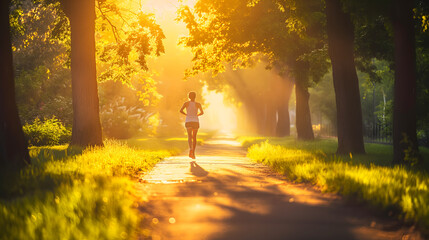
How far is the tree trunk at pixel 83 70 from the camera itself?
568 inches

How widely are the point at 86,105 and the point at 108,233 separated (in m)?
10.6

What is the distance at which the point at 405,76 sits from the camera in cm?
1017

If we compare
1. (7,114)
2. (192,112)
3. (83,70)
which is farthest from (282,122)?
(7,114)

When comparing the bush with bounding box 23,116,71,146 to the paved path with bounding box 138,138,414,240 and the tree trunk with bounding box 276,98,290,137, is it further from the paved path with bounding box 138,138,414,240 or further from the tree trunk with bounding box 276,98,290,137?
the tree trunk with bounding box 276,98,290,137

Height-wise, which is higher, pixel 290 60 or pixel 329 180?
pixel 290 60

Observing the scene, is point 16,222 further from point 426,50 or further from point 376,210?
point 426,50

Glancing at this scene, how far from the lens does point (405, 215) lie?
5.48 m

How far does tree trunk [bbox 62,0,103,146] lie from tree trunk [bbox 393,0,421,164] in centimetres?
934

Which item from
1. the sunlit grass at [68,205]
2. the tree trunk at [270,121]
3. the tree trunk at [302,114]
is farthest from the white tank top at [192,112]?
the tree trunk at [270,121]

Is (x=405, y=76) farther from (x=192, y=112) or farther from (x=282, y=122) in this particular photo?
(x=282, y=122)

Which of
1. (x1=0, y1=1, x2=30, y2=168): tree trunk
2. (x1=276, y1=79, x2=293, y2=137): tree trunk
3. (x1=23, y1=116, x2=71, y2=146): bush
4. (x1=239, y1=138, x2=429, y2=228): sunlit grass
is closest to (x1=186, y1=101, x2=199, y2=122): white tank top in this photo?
(x1=239, y1=138, x2=429, y2=228): sunlit grass

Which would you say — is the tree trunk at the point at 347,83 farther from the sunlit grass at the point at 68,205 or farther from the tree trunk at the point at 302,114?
the tree trunk at the point at 302,114

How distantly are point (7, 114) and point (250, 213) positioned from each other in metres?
5.75

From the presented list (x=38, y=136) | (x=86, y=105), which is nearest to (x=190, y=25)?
(x=86, y=105)
